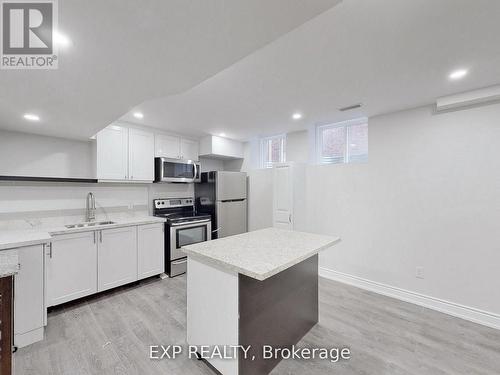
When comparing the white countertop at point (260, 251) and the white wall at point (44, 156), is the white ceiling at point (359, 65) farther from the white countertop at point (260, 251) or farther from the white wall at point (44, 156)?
the white countertop at point (260, 251)

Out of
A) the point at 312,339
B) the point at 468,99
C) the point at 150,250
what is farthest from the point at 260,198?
the point at 468,99

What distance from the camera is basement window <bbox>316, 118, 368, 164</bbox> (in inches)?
130

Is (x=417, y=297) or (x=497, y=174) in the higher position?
(x=497, y=174)

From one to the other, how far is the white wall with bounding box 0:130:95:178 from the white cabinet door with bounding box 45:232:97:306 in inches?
37.4

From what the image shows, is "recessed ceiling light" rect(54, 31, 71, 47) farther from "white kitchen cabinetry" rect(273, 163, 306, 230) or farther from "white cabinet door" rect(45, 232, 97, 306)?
"white kitchen cabinetry" rect(273, 163, 306, 230)

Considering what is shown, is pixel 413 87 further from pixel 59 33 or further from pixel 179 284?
pixel 179 284

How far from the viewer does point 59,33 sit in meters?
1.03

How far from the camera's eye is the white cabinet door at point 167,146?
3.66 metres

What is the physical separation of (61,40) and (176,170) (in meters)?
2.75

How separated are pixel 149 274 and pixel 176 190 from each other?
5.08 feet

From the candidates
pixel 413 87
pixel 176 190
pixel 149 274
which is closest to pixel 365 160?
pixel 413 87

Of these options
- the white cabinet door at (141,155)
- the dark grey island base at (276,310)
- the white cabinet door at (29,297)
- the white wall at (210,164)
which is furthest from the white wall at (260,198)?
the white cabinet door at (29,297)

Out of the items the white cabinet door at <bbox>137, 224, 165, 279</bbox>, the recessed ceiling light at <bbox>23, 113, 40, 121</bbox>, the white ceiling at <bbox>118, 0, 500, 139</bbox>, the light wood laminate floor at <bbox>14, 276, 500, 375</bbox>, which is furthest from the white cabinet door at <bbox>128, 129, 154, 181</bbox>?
the light wood laminate floor at <bbox>14, 276, 500, 375</bbox>

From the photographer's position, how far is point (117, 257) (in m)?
2.91
